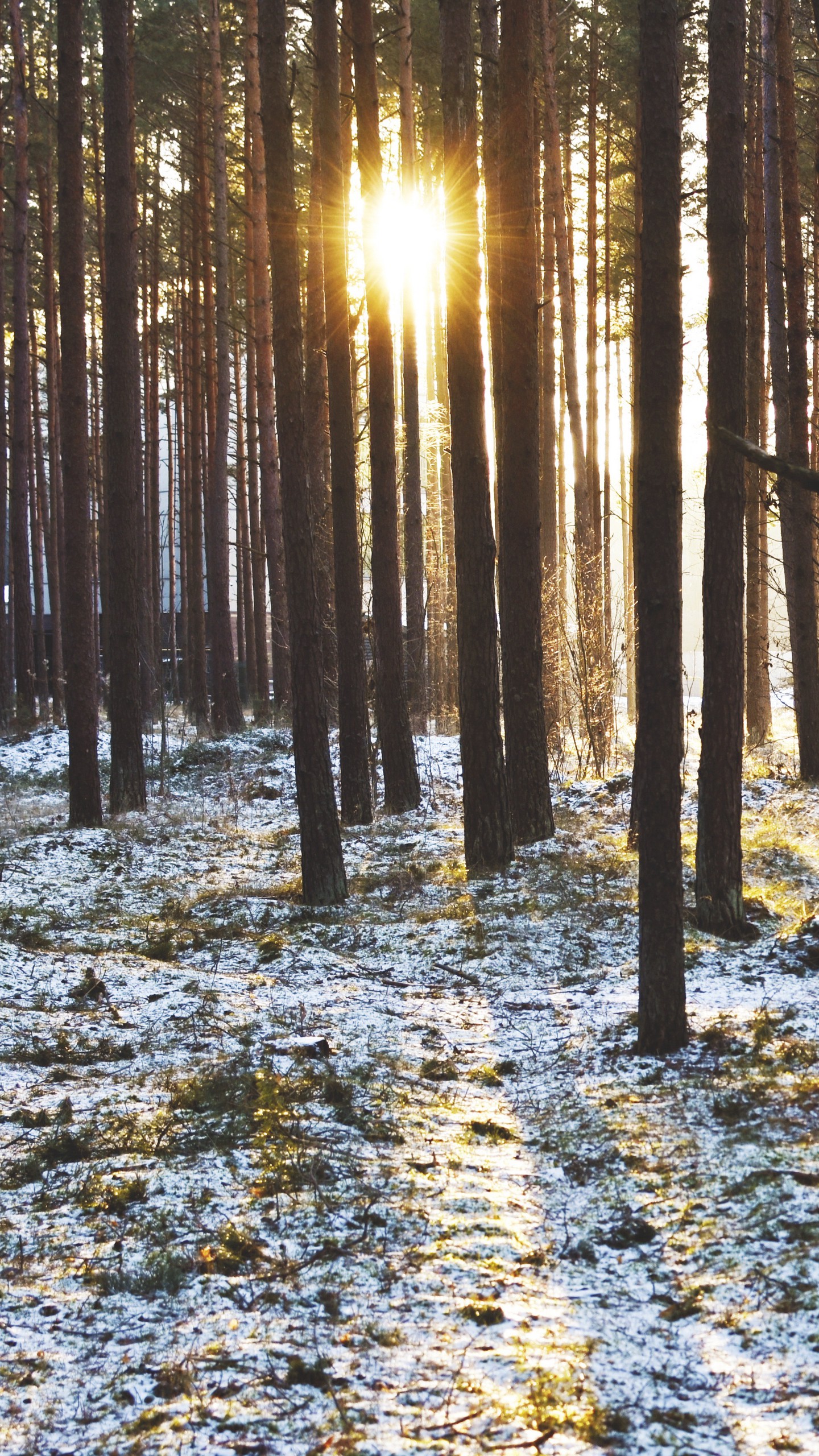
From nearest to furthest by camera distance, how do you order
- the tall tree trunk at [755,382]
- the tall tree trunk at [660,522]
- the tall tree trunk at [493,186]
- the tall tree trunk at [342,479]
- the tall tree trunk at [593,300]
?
the tall tree trunk at [660,522] < the tall tree trunk at [493,186] < the tall tree trunk at [342,479] < the tall tree trunk at [755,382] < the tall tree trunk at [593,300]

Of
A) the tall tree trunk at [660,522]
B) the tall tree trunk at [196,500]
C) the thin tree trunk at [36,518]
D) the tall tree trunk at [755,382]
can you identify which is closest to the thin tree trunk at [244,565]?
the tall tree trunk at [196,500]

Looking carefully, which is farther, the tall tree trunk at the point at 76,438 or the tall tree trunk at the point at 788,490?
the tall tree trunk at the point at 788,490

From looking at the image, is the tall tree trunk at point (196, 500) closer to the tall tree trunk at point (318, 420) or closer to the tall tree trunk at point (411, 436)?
the tall tree trunk at point (411, 436)

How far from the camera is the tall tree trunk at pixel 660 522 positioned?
4.64 meters

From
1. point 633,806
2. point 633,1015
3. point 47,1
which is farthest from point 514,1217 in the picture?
point 47,1

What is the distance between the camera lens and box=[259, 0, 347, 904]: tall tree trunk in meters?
7.80

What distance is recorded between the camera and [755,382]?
16.6 m

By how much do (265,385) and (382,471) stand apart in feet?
26.9

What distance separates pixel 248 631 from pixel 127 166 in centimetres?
1809

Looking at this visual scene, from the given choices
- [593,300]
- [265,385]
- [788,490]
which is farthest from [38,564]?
[788,490]

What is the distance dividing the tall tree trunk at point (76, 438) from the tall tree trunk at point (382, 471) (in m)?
2.96

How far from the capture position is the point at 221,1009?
5.71 m

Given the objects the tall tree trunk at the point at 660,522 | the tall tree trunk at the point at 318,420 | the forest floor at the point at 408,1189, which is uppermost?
the tall tree trunk at the point at 318,420

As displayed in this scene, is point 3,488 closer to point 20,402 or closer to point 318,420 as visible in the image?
point 20,402
